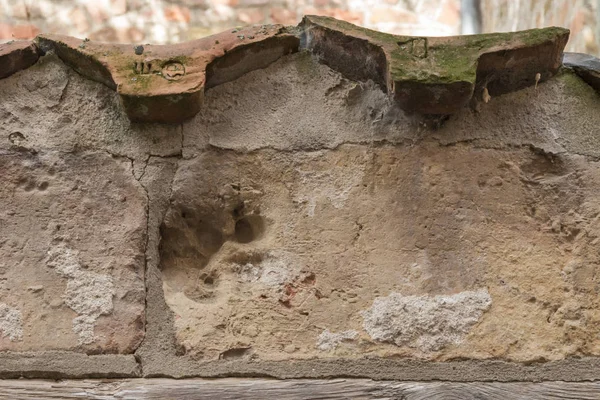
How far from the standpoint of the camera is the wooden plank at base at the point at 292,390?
1.15m

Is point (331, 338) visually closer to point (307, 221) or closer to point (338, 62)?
point (307, 221)

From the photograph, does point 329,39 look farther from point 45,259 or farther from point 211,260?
point 45,259

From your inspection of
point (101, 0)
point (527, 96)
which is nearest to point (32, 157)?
point (527, 96)

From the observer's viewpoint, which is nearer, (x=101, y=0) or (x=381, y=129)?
(x=381, y=129)

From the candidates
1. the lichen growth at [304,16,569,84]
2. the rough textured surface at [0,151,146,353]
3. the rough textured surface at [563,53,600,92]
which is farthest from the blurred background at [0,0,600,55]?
the rough textured surface at [0,151,146,353]

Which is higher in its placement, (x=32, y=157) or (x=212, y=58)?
(x=212, y=58)

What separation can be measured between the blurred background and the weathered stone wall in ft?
11.9

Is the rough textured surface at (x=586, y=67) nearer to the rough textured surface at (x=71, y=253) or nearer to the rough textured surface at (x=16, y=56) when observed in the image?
the rough textured surface at (x=71, y=253)

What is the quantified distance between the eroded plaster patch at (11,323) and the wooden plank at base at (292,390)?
7 cm

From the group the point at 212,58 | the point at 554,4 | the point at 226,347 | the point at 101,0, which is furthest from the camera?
the point at 101,0

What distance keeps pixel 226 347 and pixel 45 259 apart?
302mm

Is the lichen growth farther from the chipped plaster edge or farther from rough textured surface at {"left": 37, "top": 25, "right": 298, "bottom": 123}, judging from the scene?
the chipped plaster edge

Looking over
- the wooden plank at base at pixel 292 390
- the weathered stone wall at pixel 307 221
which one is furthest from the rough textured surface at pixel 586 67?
the wooden plank at base at pixel 292 390

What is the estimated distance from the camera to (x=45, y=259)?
4.13ft
